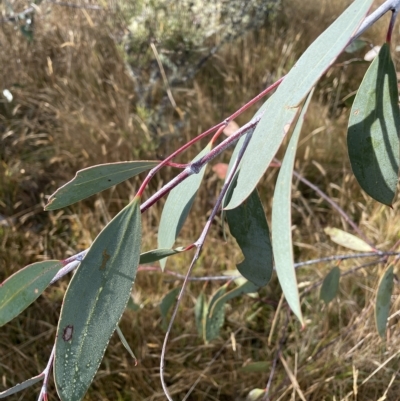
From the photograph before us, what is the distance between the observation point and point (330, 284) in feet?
3.11

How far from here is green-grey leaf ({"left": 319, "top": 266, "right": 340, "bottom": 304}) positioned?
3.08ft

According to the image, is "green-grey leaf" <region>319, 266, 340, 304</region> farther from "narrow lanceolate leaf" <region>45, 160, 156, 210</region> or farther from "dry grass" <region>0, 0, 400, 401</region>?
"narrow lanceolate leaf" <region>45, 160, 156, 210</region>

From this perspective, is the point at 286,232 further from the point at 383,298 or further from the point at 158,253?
the point at 383,298

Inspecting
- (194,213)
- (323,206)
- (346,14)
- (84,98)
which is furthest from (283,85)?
(84,98)

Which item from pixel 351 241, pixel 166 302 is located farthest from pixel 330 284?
pixel 166 302

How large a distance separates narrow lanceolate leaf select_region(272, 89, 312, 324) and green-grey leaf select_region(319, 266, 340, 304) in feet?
2.13

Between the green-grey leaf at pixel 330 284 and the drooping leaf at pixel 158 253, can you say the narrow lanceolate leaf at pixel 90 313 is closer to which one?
the drooping leaf at pixel 158 253

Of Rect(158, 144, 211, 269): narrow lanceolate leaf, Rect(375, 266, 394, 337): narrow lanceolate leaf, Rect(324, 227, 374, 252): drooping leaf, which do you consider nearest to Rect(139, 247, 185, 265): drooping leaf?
Rect(158, 144, 211, 269): narrow lanceolate leaf

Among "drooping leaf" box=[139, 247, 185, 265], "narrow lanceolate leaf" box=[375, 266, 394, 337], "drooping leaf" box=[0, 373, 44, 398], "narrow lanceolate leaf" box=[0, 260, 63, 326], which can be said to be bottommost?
"narrow lanceolate leaf" box=[375, 266, 394, 337]

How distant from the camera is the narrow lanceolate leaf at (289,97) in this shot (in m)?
0.30

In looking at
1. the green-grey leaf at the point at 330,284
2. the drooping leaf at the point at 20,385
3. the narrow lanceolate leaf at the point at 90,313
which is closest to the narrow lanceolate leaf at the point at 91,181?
the narrow lanceolate leaf at the point at 90,313

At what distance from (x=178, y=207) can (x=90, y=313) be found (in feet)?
0.60

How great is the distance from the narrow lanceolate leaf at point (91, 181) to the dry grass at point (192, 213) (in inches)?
25.5

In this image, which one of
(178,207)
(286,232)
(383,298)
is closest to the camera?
(286,232)
